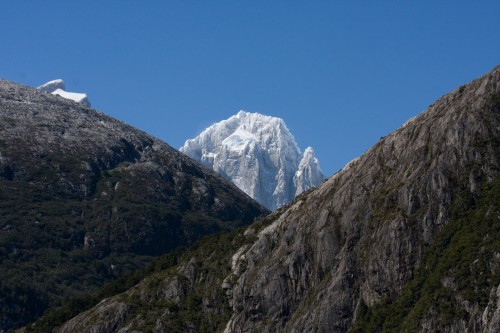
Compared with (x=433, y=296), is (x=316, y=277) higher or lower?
higher

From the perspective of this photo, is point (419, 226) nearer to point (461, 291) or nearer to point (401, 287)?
point (401, 287)

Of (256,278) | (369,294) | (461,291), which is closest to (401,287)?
(369,294)

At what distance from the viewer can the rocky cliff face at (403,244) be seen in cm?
16250

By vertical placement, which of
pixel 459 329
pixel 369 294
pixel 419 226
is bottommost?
pixel 459 329

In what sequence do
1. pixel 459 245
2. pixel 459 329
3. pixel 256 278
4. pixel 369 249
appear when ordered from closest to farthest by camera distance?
1. pixel 459 329
2. pixel 459 245
3. pixel 369 249
4. pixel 256 278

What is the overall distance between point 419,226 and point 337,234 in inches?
723

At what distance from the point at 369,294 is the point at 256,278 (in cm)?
2814

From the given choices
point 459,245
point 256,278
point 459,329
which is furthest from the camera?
point 256,278

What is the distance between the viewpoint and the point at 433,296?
16125 centimetres

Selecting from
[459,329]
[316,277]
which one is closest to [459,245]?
[459,329]

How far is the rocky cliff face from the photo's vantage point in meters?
162

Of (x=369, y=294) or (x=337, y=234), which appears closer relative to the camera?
(x=369, y=294)

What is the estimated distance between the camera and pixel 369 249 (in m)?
182

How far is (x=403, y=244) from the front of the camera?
17738 cm
